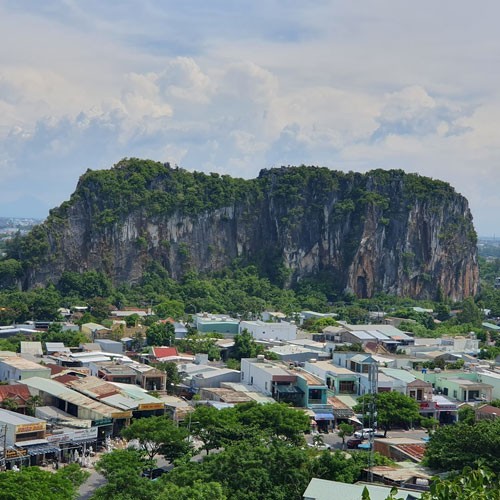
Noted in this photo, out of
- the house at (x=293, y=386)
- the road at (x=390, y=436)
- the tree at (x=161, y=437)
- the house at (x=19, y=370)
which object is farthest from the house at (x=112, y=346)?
A: the tree at (x=161, y=437)

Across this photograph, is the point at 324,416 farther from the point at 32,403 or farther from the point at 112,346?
the point at 112,346

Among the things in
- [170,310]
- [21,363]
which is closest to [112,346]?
[21,363]

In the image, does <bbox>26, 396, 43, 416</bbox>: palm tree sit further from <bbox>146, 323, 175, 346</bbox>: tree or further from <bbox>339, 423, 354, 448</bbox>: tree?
<bbox>146, 323, 175, 346</bbox>: tree

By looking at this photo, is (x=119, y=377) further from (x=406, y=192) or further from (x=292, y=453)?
(x=406, y=192)

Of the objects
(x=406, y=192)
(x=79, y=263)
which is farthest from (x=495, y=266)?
(x=79, y=263)

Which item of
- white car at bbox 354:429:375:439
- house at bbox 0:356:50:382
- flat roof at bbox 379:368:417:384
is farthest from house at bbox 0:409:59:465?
flat roof at bbox 379:368:417:384

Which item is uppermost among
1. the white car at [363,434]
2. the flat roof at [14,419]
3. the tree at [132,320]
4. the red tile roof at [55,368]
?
the tree at [132,320]

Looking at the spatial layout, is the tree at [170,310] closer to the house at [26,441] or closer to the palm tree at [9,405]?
the palm tree at [9,405]
